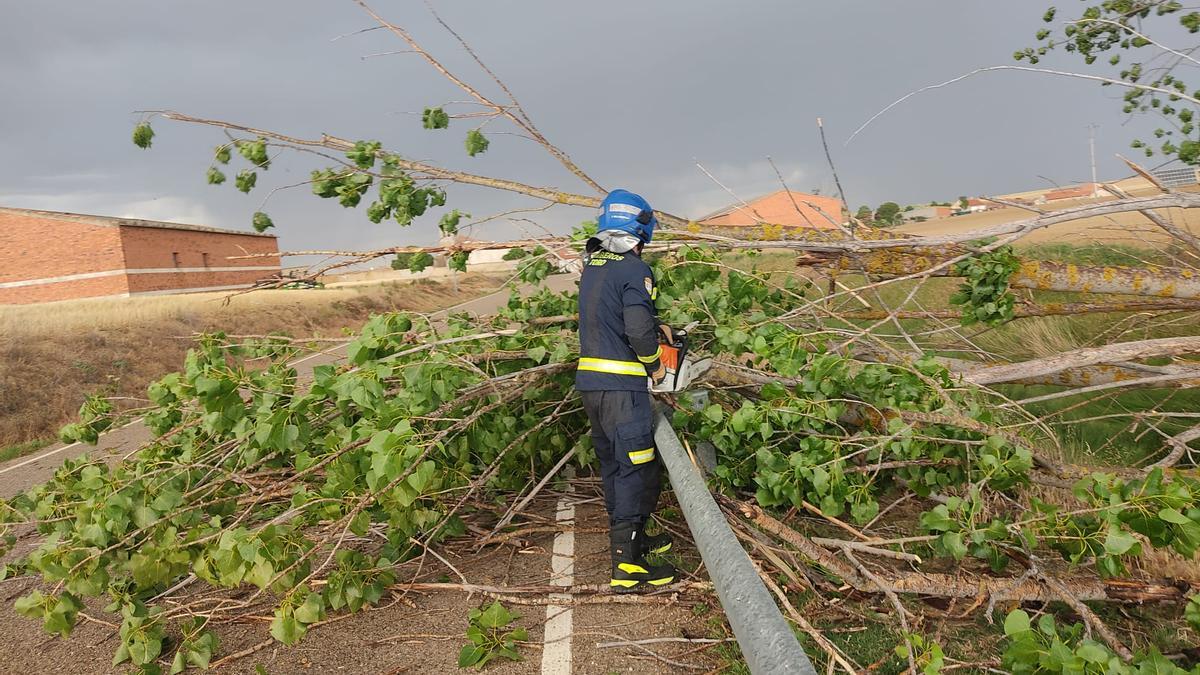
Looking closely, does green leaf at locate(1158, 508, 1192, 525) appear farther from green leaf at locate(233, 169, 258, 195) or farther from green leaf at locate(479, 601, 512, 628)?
green leaf at locate(233, 169, 258, 195)

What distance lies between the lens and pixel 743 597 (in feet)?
4.94

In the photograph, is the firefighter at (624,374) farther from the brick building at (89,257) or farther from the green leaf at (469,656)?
the brick building at (89,257)

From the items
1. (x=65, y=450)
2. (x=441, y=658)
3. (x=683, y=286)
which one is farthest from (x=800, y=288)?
(x=65, y=450)

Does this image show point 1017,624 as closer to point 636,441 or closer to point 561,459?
point 636,441

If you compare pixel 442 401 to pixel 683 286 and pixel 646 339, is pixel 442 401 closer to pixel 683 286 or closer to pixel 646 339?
pixel 646 339

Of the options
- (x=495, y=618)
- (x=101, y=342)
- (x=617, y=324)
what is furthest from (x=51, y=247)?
(x=495, y=618)

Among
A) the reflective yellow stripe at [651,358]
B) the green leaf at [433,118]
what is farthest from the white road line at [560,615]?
the green leaf at [433,118]

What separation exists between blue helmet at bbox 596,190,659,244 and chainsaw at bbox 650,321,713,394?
627mm

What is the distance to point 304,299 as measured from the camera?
25.9 meters

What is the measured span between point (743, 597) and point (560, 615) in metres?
2.05

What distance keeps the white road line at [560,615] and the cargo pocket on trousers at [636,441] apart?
0.72 metres

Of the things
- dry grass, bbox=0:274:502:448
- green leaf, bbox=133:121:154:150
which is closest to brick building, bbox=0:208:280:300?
dry grass, bbox=0:274:502:448

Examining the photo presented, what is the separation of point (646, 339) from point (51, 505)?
3000 millimetres

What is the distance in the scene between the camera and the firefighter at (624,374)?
11.8ft
